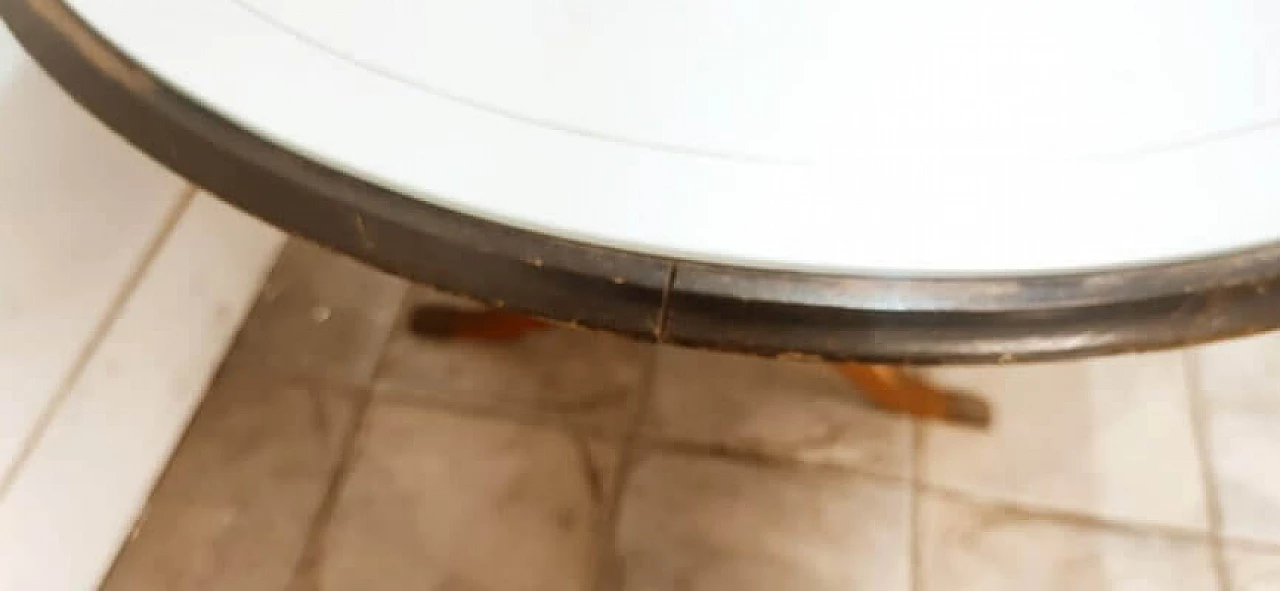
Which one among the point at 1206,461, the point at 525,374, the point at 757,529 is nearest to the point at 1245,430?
the point at 1206,461

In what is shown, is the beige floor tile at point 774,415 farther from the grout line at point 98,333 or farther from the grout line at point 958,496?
the grout line at point 98,333

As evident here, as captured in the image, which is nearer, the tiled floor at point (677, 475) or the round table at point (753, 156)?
the round table at point (753, 156)

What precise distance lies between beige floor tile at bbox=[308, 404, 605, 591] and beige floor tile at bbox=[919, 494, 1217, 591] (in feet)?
1.13

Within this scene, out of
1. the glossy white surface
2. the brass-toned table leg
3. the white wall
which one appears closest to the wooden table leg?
the brass-toned table leg

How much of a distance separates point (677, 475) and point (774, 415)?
0.12 metres

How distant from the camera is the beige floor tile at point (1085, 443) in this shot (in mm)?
1033

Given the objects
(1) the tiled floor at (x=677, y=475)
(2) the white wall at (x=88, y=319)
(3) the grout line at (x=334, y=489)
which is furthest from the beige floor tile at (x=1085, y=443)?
(2) the white wall at (x=88, y=319)

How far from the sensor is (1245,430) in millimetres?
1074

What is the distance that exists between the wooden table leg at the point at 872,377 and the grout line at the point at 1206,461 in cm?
21

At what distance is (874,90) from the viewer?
414 mm

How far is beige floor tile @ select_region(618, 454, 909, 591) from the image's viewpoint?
3.29 ft

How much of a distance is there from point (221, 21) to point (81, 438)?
61 centimetres

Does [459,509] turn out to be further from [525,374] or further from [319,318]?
[319,318]

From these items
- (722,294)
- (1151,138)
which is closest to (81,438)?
(722,294)
